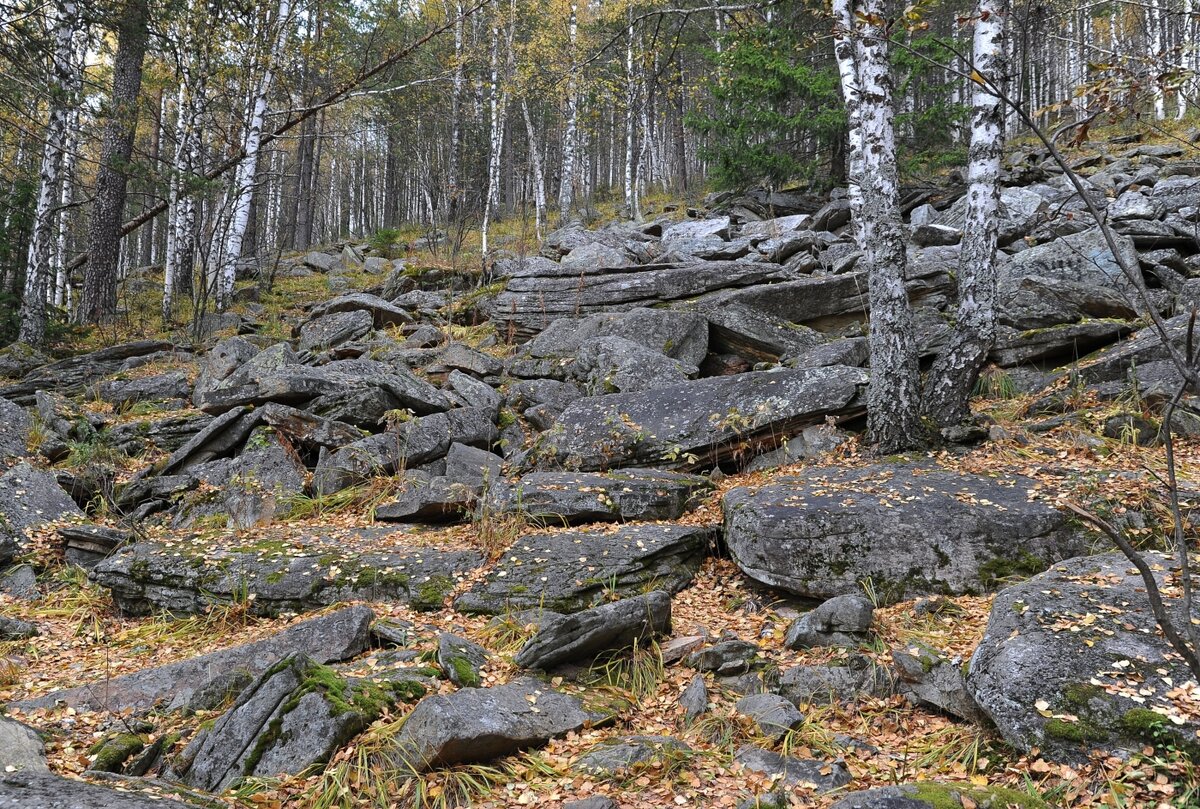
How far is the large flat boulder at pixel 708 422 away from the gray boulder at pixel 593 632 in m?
2.49

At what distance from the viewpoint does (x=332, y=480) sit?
755cm

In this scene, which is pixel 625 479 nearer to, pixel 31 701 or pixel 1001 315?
pixel 31 701

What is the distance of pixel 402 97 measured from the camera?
26.1 metres

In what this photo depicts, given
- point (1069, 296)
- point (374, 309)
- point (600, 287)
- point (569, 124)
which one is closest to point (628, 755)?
point (1069, 296)

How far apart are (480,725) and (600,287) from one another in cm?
862

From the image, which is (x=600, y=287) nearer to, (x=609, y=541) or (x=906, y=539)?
(x=609, y=541)

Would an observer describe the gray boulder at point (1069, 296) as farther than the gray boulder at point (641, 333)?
No

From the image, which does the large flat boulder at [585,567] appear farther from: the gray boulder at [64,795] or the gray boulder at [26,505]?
the gray boulder at [26,505]

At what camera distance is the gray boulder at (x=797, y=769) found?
11.2ft

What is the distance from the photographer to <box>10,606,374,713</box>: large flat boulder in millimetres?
4414

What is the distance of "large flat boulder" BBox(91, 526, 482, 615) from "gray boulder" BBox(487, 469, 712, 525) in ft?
2.26

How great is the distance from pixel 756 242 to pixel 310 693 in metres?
12.5

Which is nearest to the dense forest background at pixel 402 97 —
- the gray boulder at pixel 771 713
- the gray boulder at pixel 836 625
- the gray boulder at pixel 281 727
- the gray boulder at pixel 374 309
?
the gray boulder at pixel 374 309

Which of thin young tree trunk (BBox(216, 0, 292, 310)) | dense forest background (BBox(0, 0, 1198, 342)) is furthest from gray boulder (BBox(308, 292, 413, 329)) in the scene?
thin young tree trunk (BBox(216, 0, 292, 310))
